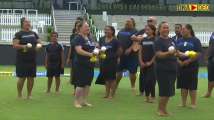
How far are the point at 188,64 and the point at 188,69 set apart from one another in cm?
13

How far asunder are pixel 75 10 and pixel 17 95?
82.5 feet

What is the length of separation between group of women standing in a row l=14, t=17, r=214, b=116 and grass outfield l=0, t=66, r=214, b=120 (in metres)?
0.31

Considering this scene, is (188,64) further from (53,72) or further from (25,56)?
(53,72)

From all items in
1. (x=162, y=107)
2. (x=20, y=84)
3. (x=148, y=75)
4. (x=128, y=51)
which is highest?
(x=128, y=51)

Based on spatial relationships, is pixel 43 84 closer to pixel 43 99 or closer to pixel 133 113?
pixel 43 99

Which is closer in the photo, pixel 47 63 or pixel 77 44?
→ pixel 77 44

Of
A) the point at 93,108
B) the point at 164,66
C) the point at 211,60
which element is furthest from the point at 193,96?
the point at 93,108

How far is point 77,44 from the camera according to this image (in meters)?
12.7

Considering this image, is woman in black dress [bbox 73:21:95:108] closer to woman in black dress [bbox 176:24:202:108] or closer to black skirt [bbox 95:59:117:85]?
black skirt [bbox 95:59:117:85]

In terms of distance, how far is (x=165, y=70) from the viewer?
11.7 meters

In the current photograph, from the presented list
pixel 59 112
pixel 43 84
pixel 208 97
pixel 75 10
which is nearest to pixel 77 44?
pixel 59 112

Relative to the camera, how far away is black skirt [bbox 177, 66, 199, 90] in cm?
1302

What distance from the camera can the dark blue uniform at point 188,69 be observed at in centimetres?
1288

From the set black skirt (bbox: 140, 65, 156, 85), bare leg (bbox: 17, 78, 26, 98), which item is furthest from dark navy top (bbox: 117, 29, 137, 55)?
bare leg (bbox: 17, 78, 26, 98)
